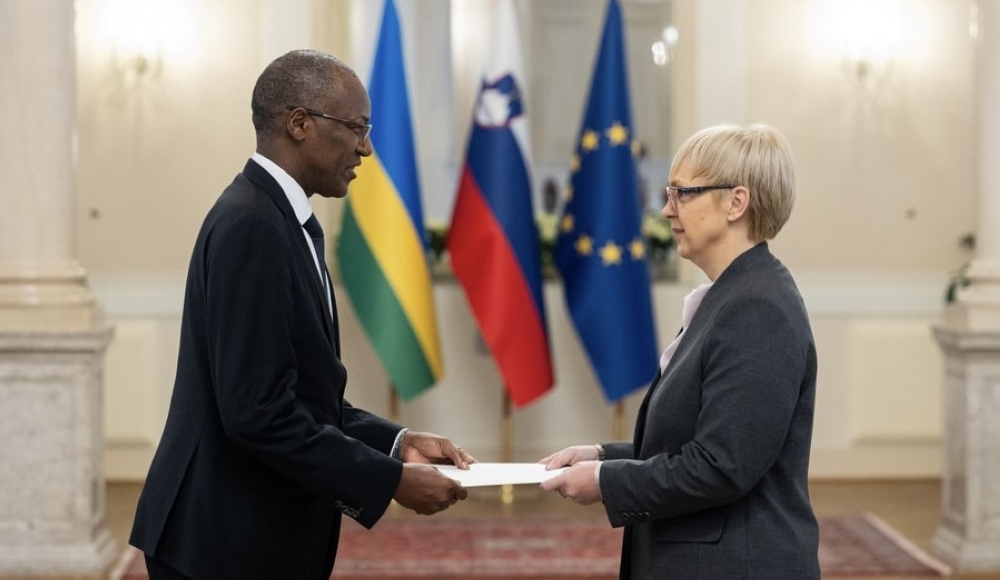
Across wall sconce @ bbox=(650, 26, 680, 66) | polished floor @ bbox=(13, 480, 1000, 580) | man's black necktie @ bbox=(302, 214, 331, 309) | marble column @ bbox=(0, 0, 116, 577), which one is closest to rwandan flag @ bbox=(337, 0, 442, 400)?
polished floor @ bbox=(13, 480, 1000, 580)

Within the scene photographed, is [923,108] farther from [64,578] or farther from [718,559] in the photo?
[718,559]

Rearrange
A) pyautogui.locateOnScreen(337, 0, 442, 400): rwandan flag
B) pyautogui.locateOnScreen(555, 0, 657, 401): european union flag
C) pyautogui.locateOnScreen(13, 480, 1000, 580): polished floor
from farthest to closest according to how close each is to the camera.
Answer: pyautogui.locateOnScreen(555, 0, 657, 401): european union flag
pyautogui.locateOnScreen(337, 0, 442, 400): rwandan flag
pyautogui.locateOnScreen(13, 480, 1000, 580): polished floor

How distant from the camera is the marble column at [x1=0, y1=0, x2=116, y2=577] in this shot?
5012mm

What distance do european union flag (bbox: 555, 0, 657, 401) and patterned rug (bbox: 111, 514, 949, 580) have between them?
87 cm

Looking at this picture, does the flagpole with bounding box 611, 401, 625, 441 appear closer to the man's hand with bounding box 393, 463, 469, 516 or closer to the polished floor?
the polished floor

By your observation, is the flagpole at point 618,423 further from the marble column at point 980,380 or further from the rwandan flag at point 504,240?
the marble column at point 980,380

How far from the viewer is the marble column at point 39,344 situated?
16.4 ft

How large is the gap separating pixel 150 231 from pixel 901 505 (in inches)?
162

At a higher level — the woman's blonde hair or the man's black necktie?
the woman's blonde hair

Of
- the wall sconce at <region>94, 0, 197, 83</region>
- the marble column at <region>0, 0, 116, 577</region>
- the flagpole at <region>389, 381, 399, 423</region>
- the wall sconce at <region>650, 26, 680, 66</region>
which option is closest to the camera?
the marble column at <region>0, 0, 116, 577</region>

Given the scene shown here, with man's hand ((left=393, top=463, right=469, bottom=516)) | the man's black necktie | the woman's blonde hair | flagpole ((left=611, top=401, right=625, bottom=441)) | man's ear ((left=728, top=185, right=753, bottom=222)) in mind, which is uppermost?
the woman's blonde hair

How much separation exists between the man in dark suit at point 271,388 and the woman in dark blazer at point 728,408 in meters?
0.40

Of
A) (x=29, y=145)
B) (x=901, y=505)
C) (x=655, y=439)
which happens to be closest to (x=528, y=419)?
(x=901, y=505)

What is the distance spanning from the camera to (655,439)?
220 centimetres
